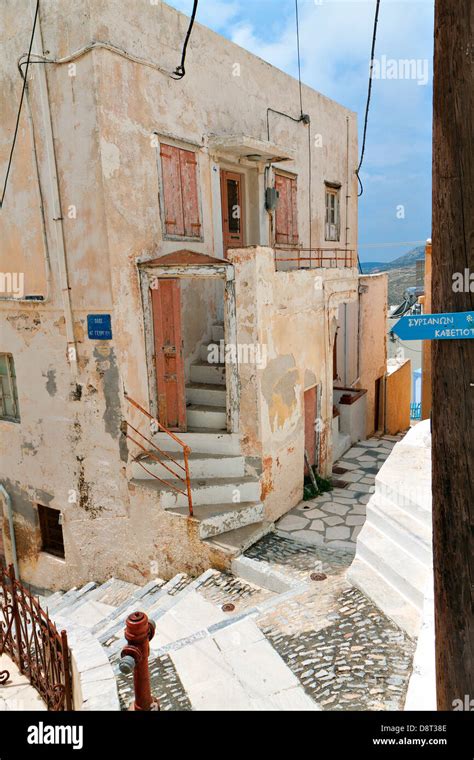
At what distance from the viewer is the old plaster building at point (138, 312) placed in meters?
8.25

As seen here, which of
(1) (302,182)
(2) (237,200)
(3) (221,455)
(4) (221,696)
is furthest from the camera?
(1) (302,182)

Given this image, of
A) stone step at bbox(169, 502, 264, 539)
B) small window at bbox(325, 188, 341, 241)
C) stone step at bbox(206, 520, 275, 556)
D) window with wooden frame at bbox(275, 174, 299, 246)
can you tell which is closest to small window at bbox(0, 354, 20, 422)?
stone step at bbox(169, 502, 264, 539)

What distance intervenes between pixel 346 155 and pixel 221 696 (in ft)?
47.8

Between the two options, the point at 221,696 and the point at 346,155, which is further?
the point at 346,155

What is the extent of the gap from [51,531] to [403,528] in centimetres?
756

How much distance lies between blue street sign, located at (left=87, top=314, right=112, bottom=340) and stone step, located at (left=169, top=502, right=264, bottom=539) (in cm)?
315

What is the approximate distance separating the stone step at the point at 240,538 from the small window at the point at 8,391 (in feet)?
17.2

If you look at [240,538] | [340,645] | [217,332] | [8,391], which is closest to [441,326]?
[340,645]

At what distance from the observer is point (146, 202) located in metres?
8.81

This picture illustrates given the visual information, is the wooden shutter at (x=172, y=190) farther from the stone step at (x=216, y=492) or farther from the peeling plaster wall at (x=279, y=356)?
the stone step at (x=216, y=492)

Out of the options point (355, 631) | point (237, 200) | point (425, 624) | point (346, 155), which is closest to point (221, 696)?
point (355, 631)

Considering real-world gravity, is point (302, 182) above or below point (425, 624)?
above

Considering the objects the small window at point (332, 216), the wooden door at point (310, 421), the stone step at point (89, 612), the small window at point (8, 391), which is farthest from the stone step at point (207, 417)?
the small window at point (332, 216)

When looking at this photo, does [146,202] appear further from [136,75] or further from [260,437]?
[260,437]
